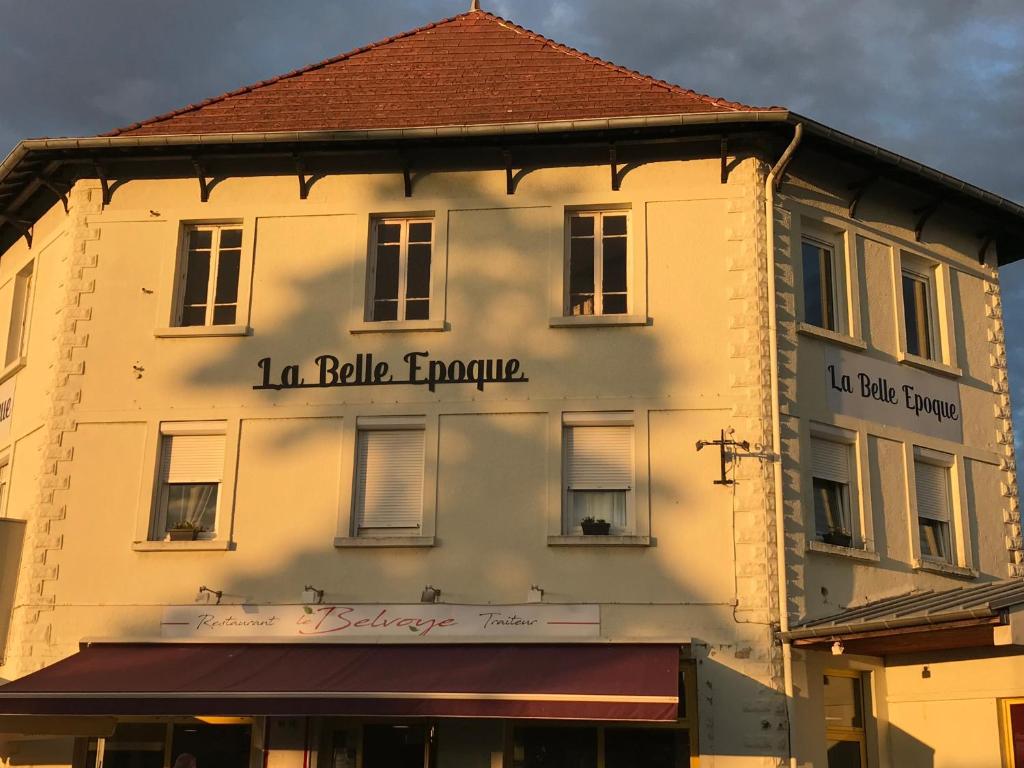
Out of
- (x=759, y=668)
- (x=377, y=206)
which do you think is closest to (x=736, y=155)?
(x=377, y=206)

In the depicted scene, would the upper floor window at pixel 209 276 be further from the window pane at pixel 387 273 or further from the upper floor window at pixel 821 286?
the upper floor window at pixel 821 286

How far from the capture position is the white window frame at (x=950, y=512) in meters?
16.6

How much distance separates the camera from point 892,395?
55.6 feet

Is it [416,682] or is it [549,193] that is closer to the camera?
[416,682]

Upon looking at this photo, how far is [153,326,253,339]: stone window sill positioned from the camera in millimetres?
16797

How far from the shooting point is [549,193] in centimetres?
1683

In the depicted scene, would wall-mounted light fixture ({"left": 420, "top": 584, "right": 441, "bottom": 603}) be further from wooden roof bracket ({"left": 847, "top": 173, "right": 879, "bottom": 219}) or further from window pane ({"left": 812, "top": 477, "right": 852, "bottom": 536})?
wooden roof bracket ({"left": 847, "top": 173, "right": 879, "bottom": 219})

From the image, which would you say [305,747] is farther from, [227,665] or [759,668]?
[759,668]

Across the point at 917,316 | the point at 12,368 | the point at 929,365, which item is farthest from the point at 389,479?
the point at 917,316

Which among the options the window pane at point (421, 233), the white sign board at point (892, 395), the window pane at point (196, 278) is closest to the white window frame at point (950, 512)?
the white sign board at point (892, 395)

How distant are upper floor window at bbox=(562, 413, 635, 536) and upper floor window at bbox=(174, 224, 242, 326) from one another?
459 centimetres

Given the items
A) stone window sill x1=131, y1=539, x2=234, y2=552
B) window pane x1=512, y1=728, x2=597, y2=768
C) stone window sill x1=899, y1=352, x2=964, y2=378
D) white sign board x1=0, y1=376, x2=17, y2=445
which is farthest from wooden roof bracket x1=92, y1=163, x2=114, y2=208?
stone window sill x1=899, y1=352, x2=964, y2=378

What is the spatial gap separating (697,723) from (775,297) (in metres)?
5.05

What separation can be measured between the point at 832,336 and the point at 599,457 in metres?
3.24
